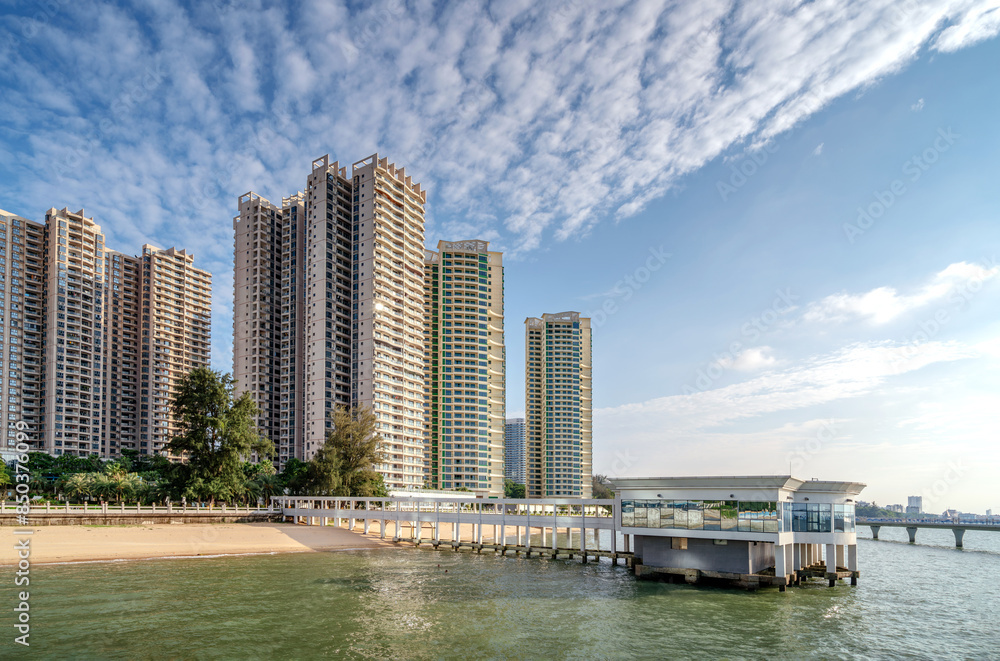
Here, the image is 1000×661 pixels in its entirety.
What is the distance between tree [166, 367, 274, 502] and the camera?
259 ft

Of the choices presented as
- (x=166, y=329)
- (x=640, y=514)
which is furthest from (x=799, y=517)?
(x=166, y=329)

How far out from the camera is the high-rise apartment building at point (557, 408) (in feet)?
572

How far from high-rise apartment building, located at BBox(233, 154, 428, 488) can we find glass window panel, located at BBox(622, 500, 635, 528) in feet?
242

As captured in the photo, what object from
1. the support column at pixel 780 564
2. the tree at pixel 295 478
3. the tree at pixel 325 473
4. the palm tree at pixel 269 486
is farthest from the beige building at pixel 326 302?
the support column at pixel 780 564

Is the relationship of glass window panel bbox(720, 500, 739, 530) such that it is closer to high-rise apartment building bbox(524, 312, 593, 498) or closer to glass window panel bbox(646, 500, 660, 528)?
glass window panel bbox(646, 500, 660, 528)

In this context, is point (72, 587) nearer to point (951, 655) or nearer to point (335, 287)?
point (951, 655)

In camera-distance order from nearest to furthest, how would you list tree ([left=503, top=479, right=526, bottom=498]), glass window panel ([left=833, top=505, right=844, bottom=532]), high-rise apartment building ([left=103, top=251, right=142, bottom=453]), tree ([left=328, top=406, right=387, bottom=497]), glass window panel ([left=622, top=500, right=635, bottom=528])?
glass window panel ([left=833, top=505, right=844, bottom=532]) < glass window panel ([left=622, top=500, right=635, bottom=528]) < tree ([left=328, top=406, right=387, bottom=497]) < high-rise apartment building ([left=103, top=251, right=142, bottom=453]) < tree ([left=503, top=479, right=526, bottom=498])

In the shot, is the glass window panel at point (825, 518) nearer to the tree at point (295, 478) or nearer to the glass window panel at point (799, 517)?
the glass window panel at point (799, 517)

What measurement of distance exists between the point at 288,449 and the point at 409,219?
5226cm

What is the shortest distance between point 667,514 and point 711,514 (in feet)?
10.8

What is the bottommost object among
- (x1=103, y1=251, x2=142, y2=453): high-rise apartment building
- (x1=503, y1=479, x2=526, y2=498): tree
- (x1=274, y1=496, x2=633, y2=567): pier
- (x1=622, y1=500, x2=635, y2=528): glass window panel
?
(x1=503, y1=479, x2=526, y2=498): tree

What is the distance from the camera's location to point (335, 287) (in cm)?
11888

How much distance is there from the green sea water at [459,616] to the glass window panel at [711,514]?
4.06 meters

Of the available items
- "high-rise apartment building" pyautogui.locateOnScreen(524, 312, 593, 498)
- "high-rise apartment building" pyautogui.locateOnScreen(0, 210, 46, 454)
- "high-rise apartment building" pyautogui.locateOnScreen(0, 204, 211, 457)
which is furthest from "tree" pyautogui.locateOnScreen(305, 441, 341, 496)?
"high-rise apartment building" pyautogui.locateOnScreen(524, 312, 593, 498)
